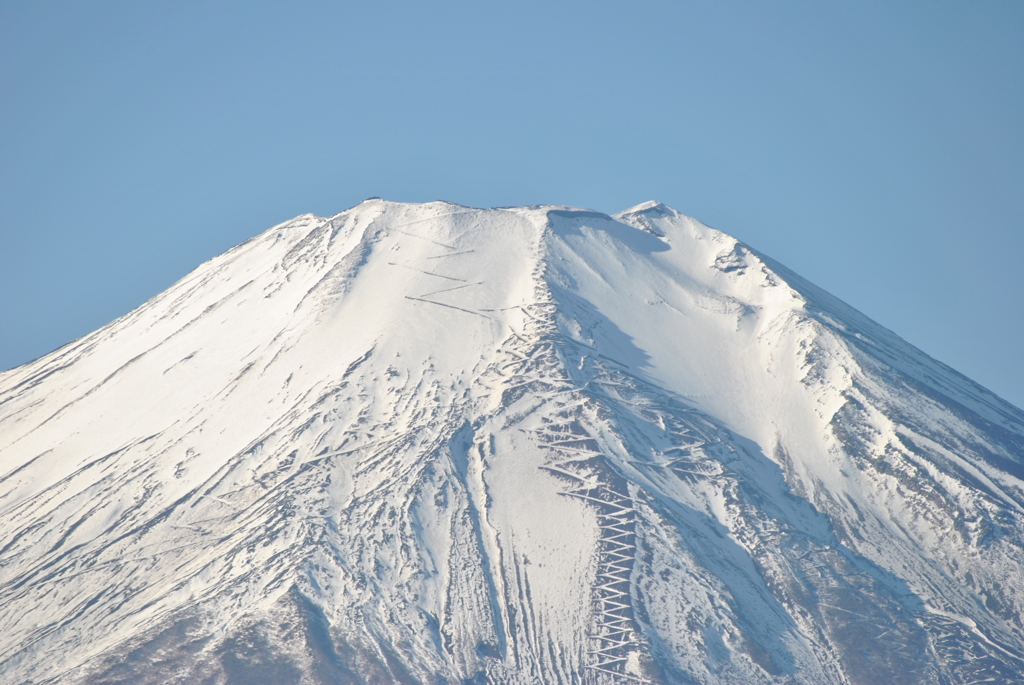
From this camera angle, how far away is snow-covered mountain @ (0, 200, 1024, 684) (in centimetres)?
8906

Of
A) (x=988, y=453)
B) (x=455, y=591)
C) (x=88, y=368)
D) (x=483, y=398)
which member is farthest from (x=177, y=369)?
(x=988, y=453)

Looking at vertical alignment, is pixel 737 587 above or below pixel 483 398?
below

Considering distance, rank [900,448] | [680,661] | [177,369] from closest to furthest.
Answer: [680,661]
[900,448]
[177,369]

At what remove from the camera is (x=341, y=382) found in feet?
366

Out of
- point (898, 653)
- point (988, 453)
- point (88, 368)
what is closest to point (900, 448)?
point (988, 453)

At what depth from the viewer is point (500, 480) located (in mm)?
102062

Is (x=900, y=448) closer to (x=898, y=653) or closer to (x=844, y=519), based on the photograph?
(x=844, y=519)

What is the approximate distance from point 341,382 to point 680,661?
4109 cm

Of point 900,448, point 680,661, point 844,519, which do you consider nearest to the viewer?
point 680,661

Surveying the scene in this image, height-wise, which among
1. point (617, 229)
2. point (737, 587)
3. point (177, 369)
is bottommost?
point (737, 587)

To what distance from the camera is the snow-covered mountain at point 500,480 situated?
8906cm

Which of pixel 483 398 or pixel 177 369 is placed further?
pixel 177 369

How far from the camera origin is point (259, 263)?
139250 mm

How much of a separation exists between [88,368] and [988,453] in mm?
90504
